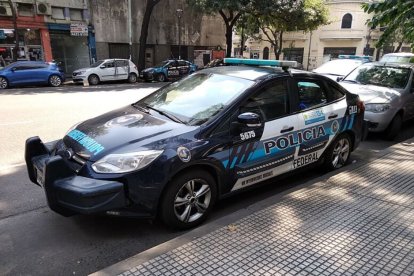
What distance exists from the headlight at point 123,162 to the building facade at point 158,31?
25.9 m

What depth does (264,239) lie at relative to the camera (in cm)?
320

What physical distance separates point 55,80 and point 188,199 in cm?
1789

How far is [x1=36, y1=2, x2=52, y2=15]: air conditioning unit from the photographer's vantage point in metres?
23.4

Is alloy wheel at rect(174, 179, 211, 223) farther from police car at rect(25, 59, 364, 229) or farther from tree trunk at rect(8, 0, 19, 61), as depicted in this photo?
tree trunk at rect(8, 0, 19, 61)

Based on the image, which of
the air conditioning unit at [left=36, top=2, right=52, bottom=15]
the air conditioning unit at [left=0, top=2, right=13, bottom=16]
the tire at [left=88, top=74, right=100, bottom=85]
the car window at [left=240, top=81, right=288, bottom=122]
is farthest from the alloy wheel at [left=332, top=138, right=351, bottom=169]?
the air conditioning unit at [left=36, top=2, right=52, bottom=15]

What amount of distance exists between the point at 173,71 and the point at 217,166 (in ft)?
71.3

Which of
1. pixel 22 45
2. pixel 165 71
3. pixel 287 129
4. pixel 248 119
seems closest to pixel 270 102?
pixel 287 129

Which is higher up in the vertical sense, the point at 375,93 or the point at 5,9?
the point at 5,9

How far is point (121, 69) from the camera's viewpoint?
21.8 m

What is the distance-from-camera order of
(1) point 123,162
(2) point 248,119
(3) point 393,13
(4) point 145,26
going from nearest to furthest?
(1) point 123,162 → (2) point 248,119 → (3) point 393,13 → (4) point 145,26

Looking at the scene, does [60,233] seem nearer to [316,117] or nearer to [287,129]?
[287,129]

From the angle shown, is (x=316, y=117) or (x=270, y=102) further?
(x=316, y=117)

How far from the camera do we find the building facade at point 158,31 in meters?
27.5

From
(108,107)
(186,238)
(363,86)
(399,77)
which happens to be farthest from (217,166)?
(108,107)
